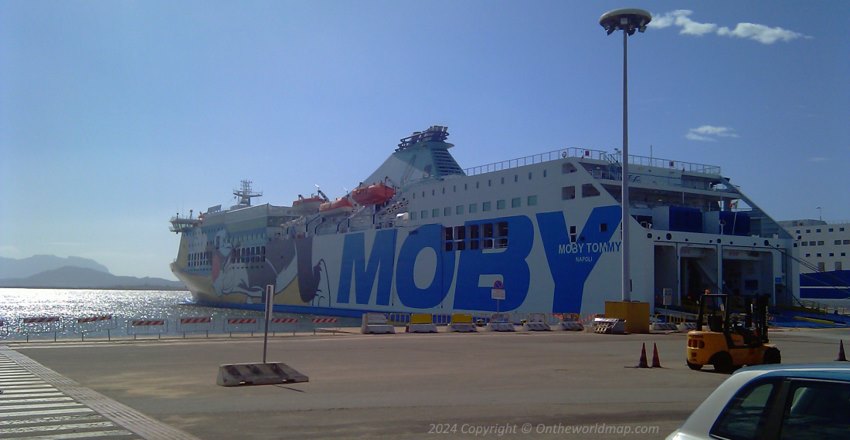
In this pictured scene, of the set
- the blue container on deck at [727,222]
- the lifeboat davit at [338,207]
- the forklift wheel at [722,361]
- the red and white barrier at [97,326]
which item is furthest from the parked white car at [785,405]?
the lifeboat davit at [338,207]

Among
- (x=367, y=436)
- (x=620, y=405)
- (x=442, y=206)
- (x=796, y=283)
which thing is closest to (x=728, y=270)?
(x=796, y=283)

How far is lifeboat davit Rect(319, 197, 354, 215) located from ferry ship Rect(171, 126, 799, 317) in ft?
0.59

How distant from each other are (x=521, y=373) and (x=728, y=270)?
96.9ft

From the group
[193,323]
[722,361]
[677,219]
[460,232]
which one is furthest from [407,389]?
[193,323]

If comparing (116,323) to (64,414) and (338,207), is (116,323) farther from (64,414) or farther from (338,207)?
(64,414)

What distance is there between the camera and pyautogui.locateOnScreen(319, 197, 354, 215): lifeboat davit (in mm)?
57362

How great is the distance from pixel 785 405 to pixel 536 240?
112 ft

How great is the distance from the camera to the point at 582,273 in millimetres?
34750

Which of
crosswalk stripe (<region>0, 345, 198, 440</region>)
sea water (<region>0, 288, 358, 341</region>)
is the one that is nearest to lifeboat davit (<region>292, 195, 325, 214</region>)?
sea water (<region>0, 288, 358, 341</region>)

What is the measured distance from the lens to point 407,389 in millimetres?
11211

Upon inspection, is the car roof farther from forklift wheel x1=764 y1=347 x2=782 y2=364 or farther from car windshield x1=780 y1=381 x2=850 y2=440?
forklift wheel x1=764 y1=347 x2=782 y2=364

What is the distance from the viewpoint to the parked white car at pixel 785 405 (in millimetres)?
3258

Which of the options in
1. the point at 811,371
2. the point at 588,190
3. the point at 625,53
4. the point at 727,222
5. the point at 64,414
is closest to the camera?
the point at 811,371

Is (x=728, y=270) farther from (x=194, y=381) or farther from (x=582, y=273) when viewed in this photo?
(x=194, y=381)
